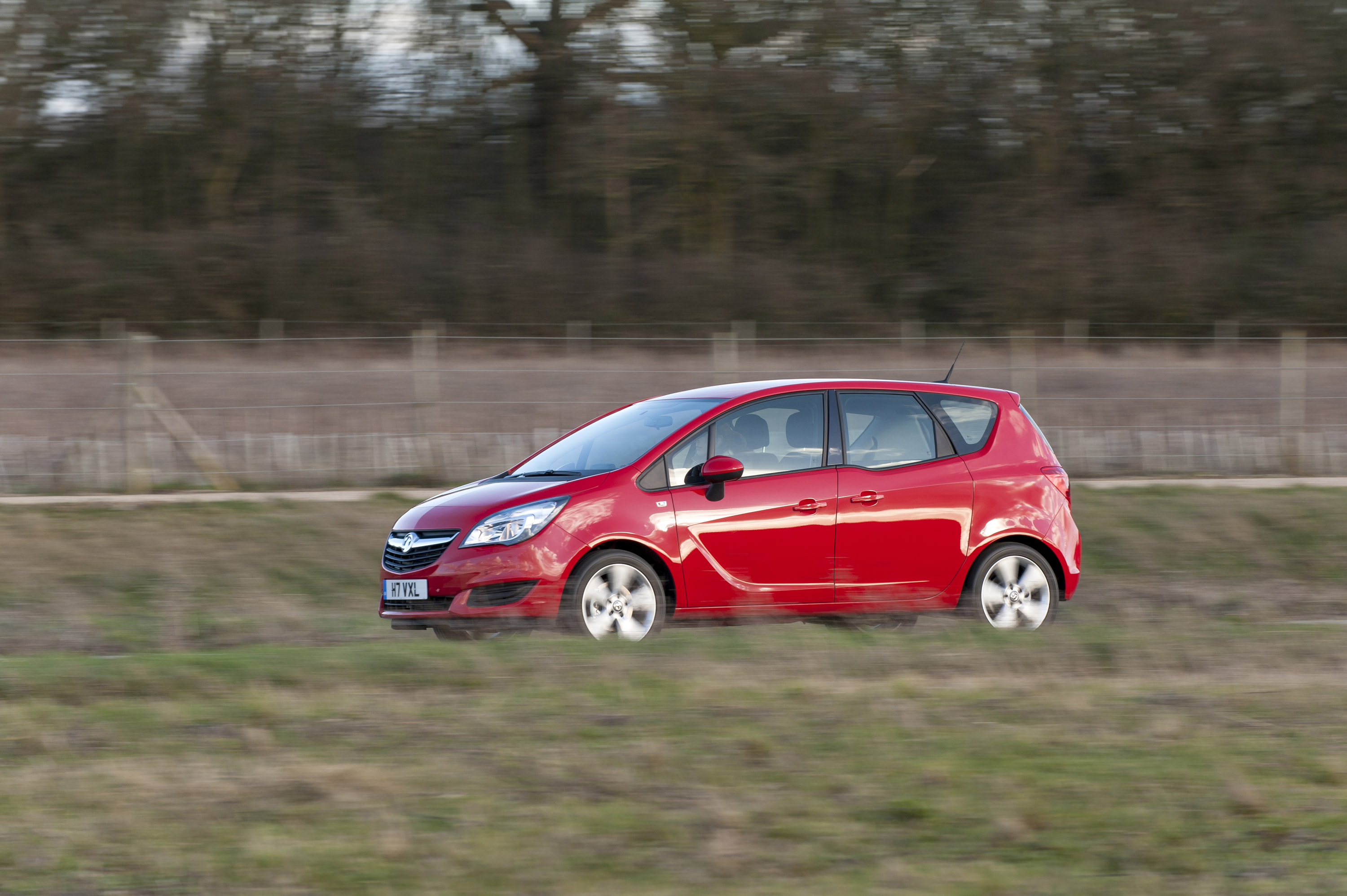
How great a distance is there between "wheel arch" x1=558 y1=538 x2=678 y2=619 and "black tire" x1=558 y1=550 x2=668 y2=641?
0.01m

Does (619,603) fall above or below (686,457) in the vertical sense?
below

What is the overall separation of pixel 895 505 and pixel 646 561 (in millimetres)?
1483

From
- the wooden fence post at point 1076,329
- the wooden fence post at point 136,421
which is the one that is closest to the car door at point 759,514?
the wooden fence post at point 136,421

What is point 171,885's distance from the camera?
3656 mm

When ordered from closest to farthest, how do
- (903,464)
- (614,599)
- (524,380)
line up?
1. (614,599)
2. (903,464)
3. (524,380)

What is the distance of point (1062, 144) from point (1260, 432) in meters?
14.5

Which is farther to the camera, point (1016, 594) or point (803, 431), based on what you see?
point (1016, 594)

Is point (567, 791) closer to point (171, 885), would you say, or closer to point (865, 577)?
point (171, 885)

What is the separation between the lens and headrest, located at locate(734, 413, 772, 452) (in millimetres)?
8195

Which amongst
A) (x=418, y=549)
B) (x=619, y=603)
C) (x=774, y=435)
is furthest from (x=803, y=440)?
(x=418, y=549)

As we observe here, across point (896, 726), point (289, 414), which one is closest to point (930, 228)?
point (289, 414)

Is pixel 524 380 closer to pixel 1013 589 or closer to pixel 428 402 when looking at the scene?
pixel 428 402

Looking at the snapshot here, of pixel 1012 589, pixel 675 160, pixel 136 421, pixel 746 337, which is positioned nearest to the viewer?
pixel 1012 589

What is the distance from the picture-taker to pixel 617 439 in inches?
332
